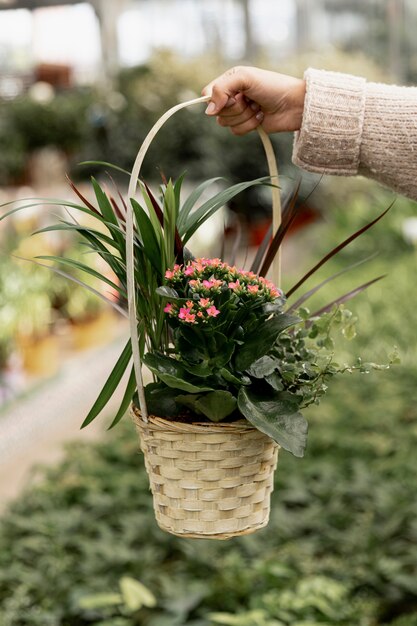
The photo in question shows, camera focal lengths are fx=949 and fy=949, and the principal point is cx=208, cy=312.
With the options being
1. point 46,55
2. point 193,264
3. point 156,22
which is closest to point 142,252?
point 193,264

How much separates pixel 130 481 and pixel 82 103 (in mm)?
5817

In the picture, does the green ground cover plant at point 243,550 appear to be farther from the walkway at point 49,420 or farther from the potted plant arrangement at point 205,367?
the potted plant arrangement at point 205,367

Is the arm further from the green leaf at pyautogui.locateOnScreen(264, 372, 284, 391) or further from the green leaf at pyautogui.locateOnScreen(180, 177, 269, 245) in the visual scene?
the green leaf at pyautogui.locateOnScreen(264, 372, 284, 391)

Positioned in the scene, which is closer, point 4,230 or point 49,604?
point 49,604

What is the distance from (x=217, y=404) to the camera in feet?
3.97

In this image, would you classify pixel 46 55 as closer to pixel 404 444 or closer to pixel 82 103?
pixel 82 103

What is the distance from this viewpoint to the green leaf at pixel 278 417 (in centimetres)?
116

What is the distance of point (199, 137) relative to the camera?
8664 mm

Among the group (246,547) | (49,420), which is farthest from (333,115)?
(49,420)

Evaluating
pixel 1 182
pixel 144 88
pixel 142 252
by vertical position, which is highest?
pixel 142 252

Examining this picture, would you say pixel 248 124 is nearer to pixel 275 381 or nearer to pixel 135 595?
pixel 275 381

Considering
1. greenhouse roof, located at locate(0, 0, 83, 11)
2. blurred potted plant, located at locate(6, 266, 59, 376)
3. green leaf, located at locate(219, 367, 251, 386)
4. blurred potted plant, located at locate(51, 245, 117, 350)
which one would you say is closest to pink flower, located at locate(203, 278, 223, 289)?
green leaf, located at locate(219, 367, 251, 386)

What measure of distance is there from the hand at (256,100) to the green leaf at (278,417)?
0.43 m

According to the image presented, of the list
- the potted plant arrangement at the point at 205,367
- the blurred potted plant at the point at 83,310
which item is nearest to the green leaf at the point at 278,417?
the potted plant arrangement at the point at 205,367
